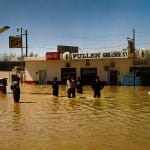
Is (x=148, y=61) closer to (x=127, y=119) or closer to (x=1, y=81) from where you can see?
(x=1, y=81)

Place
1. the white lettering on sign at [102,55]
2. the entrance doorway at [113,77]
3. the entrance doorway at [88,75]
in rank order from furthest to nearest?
the entrance doorway at [88,75] < the entrance doorway at [113,77] < the white lettering on sign at [102,55]

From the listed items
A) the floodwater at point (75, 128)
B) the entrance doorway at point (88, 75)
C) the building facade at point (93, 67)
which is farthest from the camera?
the entrance doorway at point (88, 75)

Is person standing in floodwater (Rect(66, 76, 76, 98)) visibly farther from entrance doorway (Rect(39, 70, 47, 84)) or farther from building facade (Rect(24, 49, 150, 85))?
entrance doorway (Rect(39, 70, 47, 84))

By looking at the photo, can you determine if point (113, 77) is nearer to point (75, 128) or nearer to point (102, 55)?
point (102, 55)

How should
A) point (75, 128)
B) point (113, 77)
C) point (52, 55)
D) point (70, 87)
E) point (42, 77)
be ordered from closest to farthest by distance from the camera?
point (75, 128) < point (70, 87) < point (113, 77) < point (52, 55) < point (42, 77)

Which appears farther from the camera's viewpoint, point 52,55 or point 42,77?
point 42,77

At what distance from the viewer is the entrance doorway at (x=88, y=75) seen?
56.2 metres

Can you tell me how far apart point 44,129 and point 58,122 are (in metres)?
2.03

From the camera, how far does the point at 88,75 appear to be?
56.5 m

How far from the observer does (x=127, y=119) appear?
18719mm

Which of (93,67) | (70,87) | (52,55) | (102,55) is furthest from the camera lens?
(52,55)

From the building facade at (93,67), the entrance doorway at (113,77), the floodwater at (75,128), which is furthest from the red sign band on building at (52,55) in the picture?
the floodwater at (75,128)

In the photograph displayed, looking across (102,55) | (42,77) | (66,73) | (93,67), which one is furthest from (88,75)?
(42,77)

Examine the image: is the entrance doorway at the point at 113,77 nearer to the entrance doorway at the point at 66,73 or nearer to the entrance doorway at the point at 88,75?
the entrance doorway at the point at 88,75
